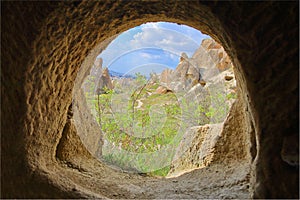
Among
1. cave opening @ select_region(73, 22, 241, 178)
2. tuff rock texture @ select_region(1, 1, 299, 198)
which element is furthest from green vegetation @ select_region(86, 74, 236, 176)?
tuff rock texture @ select_region(1, 1, 299, 198)

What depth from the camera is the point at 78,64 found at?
4.16 feet

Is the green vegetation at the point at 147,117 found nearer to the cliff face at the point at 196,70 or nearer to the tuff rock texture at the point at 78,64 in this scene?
the cliff face at the point at 196,70

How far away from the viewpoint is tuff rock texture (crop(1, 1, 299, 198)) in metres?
0.71

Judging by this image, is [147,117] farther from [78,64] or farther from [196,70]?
[78,64]

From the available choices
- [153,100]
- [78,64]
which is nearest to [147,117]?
[153,100]

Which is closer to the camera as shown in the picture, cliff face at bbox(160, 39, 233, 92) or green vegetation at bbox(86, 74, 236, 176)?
green vegetation at bbox(86, 74, 236, 176)


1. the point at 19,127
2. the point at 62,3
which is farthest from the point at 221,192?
the point at 62,3

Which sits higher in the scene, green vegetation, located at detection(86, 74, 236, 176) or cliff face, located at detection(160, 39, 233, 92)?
cliff face, located at detection(160, 39, 233, 92)

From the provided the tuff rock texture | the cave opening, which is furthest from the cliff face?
the tuff rock texture

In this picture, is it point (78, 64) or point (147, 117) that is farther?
point (147, 117)

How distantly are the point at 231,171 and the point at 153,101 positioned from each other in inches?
77.0

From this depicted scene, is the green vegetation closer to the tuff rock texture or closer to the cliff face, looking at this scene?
the cliff face

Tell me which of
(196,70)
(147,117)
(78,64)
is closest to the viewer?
(78,64)

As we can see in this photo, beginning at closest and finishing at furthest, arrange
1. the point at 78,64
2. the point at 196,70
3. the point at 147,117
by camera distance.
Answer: the point at 78,64 → the point at 147,117 → the point at 196,70
